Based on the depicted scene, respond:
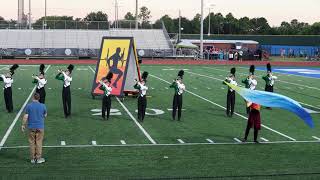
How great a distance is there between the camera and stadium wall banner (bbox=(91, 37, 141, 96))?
74.5 feet

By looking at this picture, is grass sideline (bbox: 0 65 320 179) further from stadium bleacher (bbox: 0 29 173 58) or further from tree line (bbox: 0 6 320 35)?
tree line (bbox: 0 6 320 35)

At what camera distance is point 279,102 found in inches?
431

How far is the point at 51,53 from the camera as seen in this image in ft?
192

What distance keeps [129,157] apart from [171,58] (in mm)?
47732

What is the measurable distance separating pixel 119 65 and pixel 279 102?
12927 mm

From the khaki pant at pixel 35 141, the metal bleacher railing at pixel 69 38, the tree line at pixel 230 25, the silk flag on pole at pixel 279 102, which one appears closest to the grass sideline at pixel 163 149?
the khaki pant at pixel 35 141

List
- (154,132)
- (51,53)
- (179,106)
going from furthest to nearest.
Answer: (51,53) < (179,106) < (154,132)

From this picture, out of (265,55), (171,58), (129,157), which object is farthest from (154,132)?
(265,55)

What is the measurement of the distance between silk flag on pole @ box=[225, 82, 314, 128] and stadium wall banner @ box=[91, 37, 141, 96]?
10622mm

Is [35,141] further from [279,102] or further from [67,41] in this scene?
[67,41]

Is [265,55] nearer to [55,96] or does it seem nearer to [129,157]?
[55,96]

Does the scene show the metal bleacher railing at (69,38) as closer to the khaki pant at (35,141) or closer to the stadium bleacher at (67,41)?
the stadium bleacher at (67,41)

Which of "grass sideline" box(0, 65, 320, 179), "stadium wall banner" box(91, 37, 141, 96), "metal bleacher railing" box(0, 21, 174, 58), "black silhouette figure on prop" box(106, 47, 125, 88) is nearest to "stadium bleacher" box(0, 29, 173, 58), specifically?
"metal bleacher railing" box(0, 21, 174, 58)

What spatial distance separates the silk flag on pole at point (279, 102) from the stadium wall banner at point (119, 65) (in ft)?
34.8
